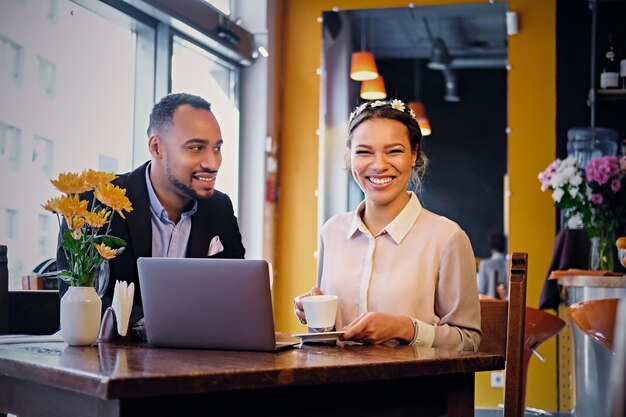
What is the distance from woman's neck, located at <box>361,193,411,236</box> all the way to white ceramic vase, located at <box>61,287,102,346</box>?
829mm

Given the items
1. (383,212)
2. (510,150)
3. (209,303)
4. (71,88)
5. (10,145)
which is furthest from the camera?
(510,150)

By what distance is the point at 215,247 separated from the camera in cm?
281

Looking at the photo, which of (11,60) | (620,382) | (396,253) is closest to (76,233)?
(396,253)

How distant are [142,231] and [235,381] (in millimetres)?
1246

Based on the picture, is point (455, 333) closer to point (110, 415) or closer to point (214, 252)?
point (214, 252)

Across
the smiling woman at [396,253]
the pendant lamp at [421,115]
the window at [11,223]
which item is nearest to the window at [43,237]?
the window at [11,223]

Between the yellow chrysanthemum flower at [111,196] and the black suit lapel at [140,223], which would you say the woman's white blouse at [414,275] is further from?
the yellow chrysanthemum flower at [111,196]

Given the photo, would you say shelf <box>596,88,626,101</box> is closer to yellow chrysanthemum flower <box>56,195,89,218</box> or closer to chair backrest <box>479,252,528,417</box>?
chair backrest <box>479,252,528,417</box>

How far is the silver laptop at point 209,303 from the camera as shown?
1776 mm

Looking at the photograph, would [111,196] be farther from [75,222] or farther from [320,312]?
[320,312]

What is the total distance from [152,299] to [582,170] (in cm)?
376

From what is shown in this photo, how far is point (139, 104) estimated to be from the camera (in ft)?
16.5

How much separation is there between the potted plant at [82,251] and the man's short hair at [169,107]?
915 millimetres

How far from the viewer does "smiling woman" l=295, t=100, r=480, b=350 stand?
7.47ft
